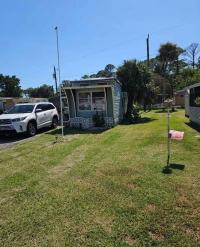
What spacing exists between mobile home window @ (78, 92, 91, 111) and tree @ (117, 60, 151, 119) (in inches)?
168

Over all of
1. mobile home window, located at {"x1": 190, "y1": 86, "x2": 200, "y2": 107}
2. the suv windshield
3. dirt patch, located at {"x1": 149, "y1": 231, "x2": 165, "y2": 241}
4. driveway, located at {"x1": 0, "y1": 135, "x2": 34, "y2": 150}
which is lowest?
dirt patch, located at {"x1": 149, "y1": 231, "x2": 165, "y2": 241}

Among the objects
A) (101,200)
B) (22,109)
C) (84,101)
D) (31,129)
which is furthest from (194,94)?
(101,200)

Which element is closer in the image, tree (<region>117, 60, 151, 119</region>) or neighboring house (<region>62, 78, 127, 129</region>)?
neighboring house (<region>62, 78, 127, 129</region>)

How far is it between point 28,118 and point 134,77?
33.8ft

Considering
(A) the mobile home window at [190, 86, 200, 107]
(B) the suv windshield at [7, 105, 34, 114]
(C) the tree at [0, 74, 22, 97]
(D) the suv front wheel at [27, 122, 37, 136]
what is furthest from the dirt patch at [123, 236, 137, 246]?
(C) the tree at [0, 74, 22, 97]

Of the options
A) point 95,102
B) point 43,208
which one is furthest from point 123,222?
point 95,102

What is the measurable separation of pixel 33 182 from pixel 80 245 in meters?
2.87

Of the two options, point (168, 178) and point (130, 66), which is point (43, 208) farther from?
point (130, 66)

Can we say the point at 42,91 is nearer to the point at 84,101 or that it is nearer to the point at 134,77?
the point at 134,77

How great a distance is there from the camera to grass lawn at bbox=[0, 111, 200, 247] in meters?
3.79

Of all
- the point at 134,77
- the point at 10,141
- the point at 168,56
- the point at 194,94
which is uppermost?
the point at 168,56

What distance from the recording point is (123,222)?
13.5 feet

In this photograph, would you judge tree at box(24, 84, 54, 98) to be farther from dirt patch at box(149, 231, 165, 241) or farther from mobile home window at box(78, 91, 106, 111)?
dirt patch at box(149, 231, 165, 241)

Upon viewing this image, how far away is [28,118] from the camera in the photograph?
536 inches
